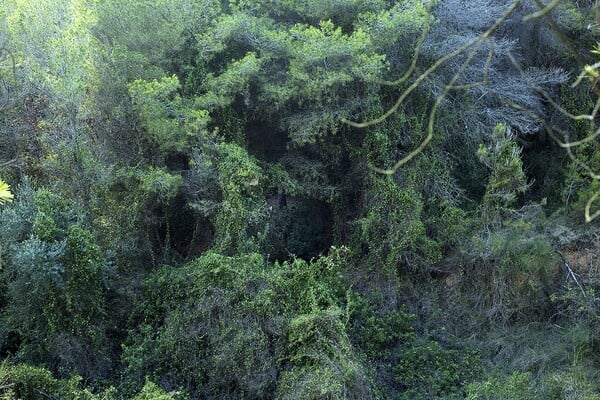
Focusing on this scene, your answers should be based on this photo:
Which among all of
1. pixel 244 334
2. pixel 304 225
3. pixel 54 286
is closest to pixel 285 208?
pixel 304 225

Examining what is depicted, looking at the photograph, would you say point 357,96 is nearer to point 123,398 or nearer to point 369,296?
point 369,296

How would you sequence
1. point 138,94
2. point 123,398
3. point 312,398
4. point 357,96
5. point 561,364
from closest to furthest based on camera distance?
point 312,398 → point 123,398 → point 561,364 → point 138,94 → point 357,96

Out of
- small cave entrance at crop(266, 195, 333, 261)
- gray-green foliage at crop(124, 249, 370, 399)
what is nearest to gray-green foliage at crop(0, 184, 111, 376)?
gray-green foliage at crop(124, 249, 370, 399)

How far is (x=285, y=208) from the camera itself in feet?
30.8

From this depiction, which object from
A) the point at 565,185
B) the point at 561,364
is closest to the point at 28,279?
the point at 561,364

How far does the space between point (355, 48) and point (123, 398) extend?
203 inches

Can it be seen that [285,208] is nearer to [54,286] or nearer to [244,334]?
[244,334]

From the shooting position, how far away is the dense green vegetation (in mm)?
6672

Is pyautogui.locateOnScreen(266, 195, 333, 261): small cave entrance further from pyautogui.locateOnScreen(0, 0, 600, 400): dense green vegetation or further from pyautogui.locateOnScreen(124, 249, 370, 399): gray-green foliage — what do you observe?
pyautogui.locateOnScreen(124, 249, 370, 399): gray-green foliage

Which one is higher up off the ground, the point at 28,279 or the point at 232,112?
the point at 232,112

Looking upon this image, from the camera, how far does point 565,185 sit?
8664mm

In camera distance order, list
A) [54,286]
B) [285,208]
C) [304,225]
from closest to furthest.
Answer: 1. [54,286]
2. [285,208]
3. [304,225]

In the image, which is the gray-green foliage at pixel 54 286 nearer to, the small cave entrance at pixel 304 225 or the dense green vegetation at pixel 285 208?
the dense green vegetation at pixel 285 208

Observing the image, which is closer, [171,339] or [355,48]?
[171,339]
